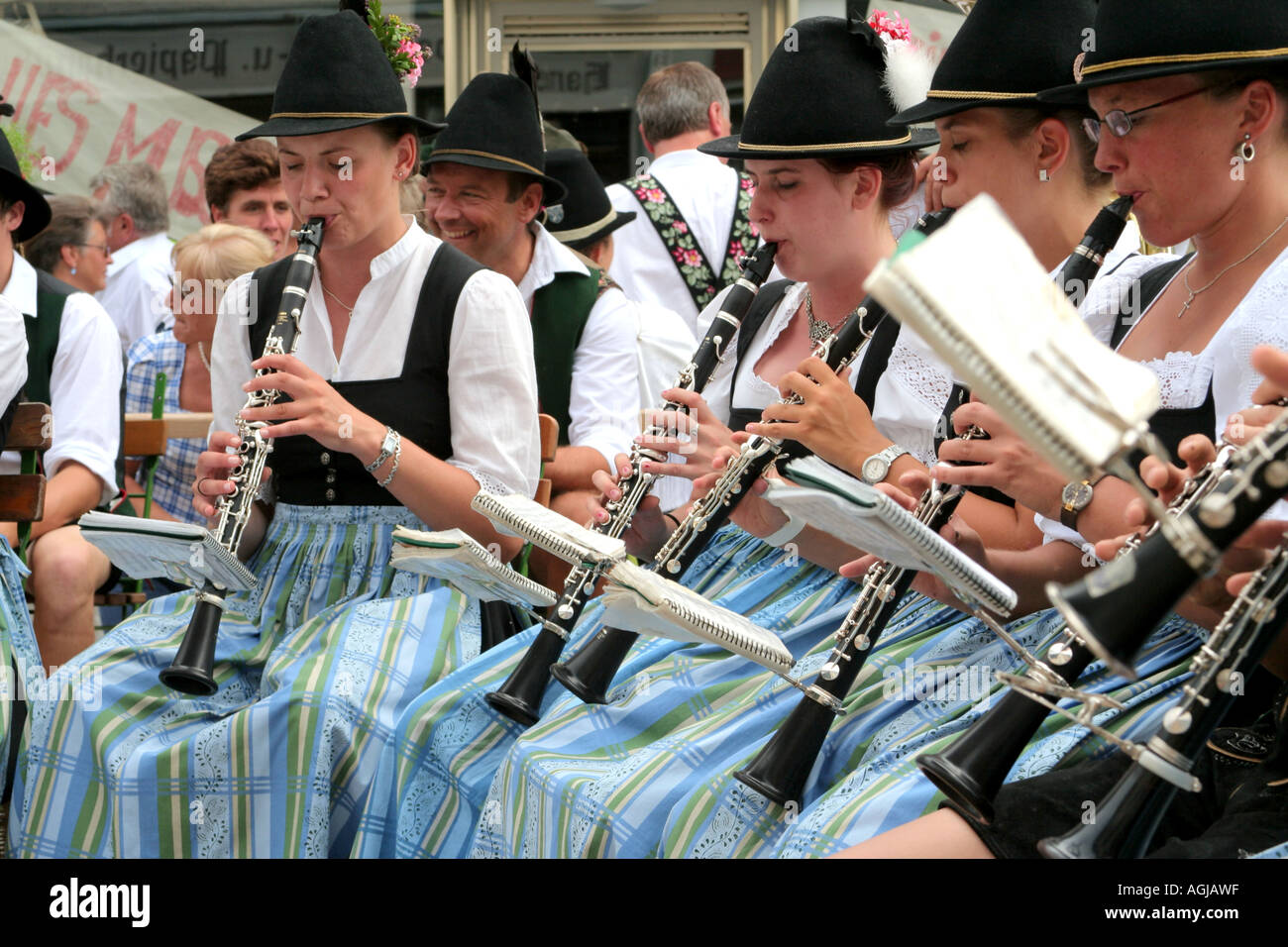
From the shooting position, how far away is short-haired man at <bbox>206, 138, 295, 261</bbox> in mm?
5535

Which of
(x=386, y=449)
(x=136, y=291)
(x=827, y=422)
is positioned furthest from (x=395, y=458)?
(x=136, y=291)

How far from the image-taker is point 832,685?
6.82 ft

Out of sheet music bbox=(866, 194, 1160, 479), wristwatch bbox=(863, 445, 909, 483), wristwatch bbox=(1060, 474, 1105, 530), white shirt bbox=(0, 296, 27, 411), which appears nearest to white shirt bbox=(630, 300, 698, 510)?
white shirt bbox=(0, 296, 27, 411)

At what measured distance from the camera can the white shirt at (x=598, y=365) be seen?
419 centimetres

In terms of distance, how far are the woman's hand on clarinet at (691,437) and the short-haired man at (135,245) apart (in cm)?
418

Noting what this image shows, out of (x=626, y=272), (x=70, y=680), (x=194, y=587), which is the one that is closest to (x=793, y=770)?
(x=194, y=587)

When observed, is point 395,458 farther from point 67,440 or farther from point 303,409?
point 67,440

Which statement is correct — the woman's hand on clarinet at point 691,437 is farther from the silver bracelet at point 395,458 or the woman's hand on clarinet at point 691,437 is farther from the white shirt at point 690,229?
the white shirt at point 690,229

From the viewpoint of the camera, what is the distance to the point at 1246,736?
184 cm

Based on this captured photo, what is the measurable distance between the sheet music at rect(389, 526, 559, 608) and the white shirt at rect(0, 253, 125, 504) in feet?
5.80

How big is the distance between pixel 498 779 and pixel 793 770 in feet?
1.84

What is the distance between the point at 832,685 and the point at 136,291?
515 cm

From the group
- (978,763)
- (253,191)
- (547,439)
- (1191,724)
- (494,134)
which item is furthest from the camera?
(253,191)

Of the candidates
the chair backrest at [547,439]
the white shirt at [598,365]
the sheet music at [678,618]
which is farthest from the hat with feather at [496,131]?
the sheet music at [678,618]
